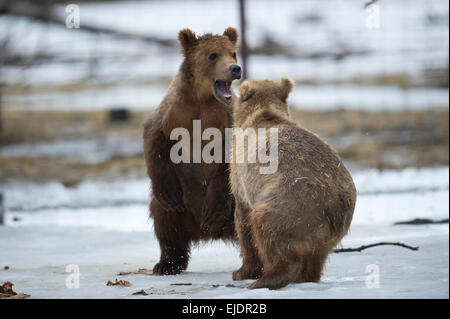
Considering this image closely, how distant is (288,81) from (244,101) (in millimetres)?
355

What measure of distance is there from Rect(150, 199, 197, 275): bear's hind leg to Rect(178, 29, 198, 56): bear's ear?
122 cm

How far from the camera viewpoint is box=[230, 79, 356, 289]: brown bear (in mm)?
4258

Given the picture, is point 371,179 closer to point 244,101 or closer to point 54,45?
point 244,101

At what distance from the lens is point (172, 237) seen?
558cm

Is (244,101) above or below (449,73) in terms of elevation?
below

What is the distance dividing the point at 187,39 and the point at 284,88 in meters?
0.90

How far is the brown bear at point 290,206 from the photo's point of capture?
426 cm

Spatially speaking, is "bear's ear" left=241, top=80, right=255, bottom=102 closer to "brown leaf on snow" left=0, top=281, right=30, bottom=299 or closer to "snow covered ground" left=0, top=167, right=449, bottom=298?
"snow covered ground" left=0, top=167, right=449, bottom=298

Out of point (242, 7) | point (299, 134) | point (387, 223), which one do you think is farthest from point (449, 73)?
point (299, 134)

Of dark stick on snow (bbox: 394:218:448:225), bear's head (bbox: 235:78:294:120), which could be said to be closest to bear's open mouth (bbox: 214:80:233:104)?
bear's head (bbox: 235:78:294:120)

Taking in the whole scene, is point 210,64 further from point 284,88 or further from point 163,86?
point 163,86

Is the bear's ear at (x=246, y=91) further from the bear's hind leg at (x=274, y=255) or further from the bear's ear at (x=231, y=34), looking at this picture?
the bear's hind leg at (x=274, y=255)

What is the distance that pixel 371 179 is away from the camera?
417 inches

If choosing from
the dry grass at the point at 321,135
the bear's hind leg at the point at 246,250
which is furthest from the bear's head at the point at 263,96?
the dry grass at the point at 321,135
